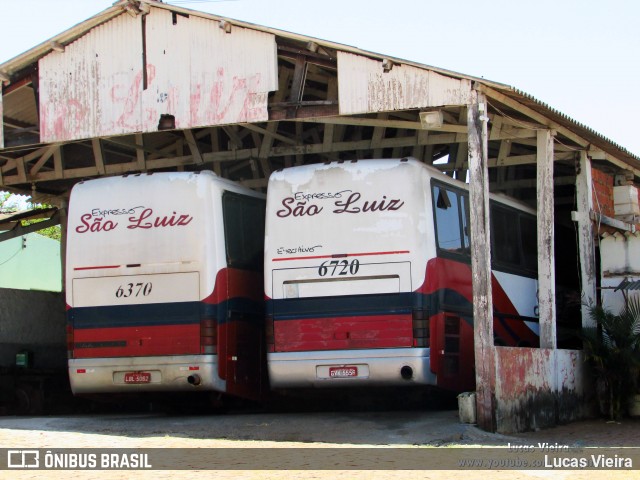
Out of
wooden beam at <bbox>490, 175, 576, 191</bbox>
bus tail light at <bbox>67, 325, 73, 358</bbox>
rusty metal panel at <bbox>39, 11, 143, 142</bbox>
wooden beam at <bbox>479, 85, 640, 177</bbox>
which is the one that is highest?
rusty metal panel at <bbox>39, 11, 143, 142</bbox>

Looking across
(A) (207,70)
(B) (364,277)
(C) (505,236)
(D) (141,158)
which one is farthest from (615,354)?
(D) (141,158)

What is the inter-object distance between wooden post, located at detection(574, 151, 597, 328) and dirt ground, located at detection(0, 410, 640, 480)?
8.75 feet

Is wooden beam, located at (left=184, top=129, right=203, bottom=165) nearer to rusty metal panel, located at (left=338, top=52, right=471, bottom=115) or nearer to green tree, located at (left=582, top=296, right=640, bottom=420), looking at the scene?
rusty metal panel, located at (left=338, top=52, right=471, bottom=115)

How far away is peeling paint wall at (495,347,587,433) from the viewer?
11.9m

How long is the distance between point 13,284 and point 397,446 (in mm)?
21317

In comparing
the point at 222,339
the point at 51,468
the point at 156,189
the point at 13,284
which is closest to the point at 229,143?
the point at 156,189

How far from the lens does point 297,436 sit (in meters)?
11.2

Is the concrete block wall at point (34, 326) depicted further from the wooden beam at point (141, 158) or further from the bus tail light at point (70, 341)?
the bus tail light at point (70, 341)

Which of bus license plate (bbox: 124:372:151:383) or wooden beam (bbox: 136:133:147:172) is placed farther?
wooden beam (bbox: 136:133:147:172)

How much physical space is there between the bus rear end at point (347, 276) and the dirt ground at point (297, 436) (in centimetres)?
69

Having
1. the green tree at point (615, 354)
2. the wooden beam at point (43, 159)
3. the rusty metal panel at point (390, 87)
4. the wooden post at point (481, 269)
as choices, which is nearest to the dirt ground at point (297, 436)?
the wooden post at point (481, 269)

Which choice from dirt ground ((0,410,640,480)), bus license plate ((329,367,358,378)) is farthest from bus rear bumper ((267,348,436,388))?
dirt ground ((0,410,640,480))

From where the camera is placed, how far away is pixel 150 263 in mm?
13180

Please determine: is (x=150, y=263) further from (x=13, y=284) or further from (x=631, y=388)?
(x=13, y=284)
